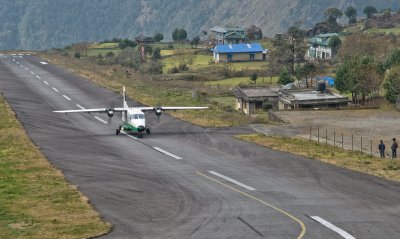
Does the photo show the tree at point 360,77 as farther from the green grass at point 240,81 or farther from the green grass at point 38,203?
the green grass at point 38,203

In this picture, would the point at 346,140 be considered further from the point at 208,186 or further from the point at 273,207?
the point at 273,207

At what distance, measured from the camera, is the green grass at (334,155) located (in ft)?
161

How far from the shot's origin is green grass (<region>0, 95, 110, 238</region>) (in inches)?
1332

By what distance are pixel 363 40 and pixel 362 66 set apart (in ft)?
210

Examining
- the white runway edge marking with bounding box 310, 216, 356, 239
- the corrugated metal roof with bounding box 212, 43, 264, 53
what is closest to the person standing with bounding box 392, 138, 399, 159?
the white runway edge marking with bounding box 310, 216, 356, 239

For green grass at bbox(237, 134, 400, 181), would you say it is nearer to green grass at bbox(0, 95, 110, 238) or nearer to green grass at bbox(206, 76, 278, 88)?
green grass at bbox(0, 95, 110, 238)

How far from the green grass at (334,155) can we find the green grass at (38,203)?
19.3 metres

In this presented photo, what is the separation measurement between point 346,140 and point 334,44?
12894 cm

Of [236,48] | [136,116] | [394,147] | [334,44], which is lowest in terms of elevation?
[394,147]

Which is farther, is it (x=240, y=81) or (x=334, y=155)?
(x=240, y=81)

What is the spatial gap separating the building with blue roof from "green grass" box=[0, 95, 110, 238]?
132 metres

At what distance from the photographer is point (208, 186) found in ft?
143

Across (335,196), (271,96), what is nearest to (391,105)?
(271,96)

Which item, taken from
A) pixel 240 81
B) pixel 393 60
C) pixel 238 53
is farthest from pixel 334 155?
pixel 238 53
